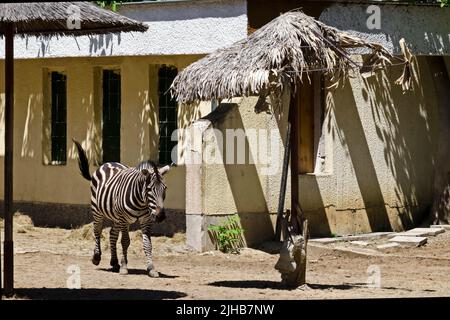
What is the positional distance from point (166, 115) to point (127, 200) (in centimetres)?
414

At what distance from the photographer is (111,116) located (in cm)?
2002

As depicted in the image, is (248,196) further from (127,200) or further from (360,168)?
(127,200)

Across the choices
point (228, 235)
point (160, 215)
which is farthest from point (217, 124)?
point (160, 215)

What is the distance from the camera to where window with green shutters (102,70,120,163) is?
1995 cm

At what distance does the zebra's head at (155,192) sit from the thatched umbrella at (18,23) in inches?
83.7

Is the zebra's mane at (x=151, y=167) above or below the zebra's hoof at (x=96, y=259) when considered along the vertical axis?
above

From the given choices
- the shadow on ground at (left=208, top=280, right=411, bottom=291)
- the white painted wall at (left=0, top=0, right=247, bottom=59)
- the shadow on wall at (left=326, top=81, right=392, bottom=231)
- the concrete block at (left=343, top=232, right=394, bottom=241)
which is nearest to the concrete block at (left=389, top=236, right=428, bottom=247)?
the concrete block at (left=343, top=232, right=394, bottom=241)

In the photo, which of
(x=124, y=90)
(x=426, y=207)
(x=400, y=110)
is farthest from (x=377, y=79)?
(x=124, y=90)

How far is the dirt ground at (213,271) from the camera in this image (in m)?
13.4
